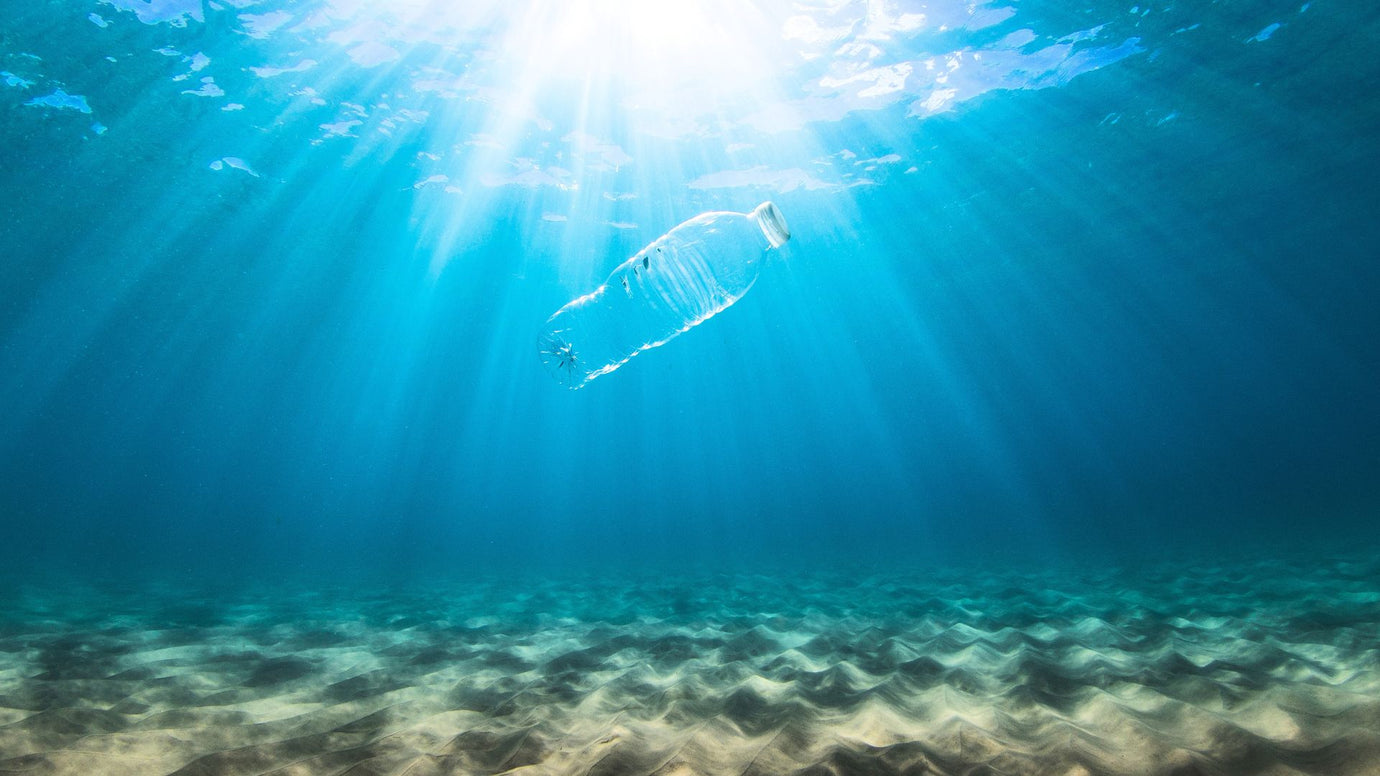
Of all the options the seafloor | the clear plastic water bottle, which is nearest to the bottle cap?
the clear plastic water bottle

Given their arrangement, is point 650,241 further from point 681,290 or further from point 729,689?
point 729,689

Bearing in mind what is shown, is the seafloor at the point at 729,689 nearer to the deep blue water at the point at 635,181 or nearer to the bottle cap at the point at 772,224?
the bottle cap at the point at 772,224

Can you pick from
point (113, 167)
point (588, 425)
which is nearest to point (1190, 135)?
point (113, 167)

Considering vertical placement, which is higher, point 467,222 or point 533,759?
point 467,222

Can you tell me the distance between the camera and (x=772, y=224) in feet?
13.9

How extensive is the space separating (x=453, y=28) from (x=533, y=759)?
11.9 meters

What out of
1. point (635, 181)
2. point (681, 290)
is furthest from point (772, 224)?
point (635, 181)

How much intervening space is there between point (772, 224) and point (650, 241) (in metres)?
14.9

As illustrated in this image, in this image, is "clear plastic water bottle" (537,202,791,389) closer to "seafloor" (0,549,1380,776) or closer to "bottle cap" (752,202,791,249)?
"bottle cap" (752,202,791,249)

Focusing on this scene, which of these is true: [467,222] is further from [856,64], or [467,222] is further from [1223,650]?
[1223,650]

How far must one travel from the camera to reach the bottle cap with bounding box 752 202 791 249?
4217 millimetres

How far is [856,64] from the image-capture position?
1105 cm

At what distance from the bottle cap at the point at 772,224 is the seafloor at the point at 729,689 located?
3077 mm

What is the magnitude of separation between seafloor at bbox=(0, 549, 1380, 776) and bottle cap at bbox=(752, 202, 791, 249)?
3077 mm
